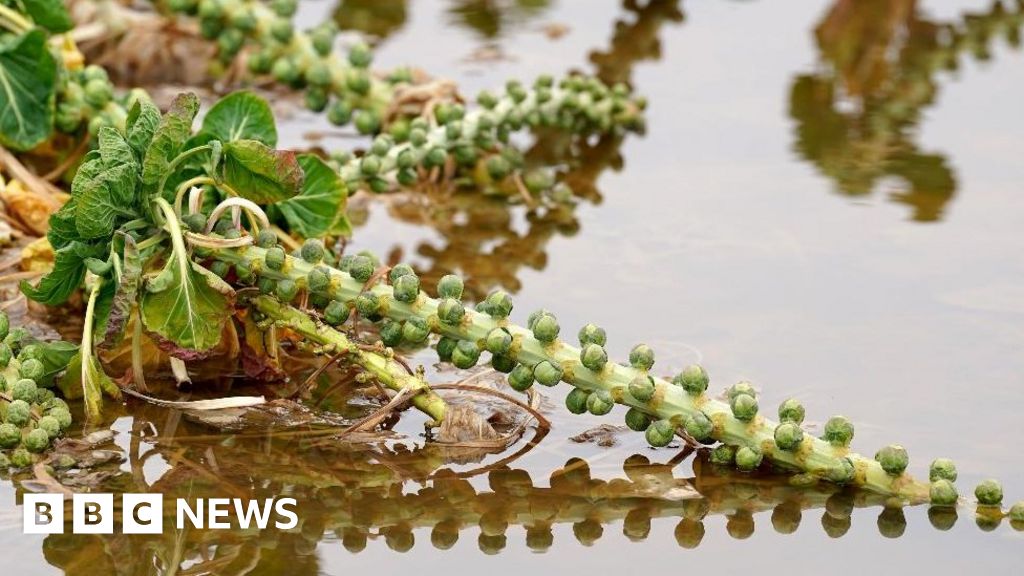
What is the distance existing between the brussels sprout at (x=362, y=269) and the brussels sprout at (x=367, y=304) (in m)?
0.03

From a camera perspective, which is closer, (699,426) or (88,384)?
(699,426)

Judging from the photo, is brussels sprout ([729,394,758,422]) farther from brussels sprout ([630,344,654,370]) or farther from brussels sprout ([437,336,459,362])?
brussels sprout ([437,336,459,362])

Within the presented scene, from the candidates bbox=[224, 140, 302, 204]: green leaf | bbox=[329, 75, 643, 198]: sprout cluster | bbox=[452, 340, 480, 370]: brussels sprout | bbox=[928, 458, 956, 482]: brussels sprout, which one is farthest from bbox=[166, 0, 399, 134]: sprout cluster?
bbox=[928, 458, 956, 482]: brussels sprout

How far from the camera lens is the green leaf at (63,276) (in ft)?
7.88

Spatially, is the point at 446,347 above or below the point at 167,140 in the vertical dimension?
below

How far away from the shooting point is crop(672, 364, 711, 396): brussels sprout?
7.53 feet

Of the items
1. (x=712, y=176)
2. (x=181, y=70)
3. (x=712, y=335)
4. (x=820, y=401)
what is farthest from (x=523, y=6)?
(x=820, y=401)

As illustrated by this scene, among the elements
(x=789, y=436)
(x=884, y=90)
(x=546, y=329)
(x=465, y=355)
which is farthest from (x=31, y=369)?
(x=884, y=90)

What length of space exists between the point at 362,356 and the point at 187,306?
0.29 m

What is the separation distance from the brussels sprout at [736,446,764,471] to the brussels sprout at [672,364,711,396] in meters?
0.11

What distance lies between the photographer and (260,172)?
2457 mm

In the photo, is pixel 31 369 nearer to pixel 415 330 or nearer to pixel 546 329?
pixel 415 330

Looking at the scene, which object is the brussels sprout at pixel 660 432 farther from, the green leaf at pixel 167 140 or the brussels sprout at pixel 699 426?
the green leaf at pixel 167 140

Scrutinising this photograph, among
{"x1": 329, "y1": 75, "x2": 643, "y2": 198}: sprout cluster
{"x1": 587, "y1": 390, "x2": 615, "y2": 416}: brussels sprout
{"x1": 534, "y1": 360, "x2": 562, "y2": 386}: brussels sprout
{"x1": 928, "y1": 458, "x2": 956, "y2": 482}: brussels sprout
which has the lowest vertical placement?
{"x1": 928, "y1": 458, "x2": 956, "y2": 482}: brussels sprout
